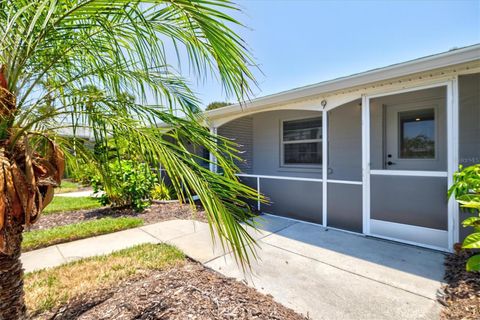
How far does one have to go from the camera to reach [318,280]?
269cm

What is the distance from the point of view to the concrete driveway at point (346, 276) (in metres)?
2.21

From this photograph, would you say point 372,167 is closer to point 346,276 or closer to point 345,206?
point 345,206

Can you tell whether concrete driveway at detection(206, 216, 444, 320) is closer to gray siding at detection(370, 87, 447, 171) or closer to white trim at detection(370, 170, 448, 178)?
white trim at detection(370, 170, 448, 178)

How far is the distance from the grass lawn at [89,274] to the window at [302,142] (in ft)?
14.0

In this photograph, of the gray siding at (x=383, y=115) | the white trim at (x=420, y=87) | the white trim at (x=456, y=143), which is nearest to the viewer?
the white trim at (x=456, y=143)

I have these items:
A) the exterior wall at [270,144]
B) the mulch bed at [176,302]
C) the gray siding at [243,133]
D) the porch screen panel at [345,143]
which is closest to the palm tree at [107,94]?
the mulch bed at [176,302]

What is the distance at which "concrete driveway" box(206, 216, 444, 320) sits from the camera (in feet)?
7.24

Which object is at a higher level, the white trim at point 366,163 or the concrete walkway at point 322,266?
the white trim at point 366,163

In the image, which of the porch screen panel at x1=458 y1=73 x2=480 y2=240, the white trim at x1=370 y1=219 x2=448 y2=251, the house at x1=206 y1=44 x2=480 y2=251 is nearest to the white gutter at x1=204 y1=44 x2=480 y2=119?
the house at x1=206 y1=44 x2=480 y2=251

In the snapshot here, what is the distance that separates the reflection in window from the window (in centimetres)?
185

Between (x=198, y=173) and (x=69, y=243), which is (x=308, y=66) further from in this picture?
(x=69, y=243)

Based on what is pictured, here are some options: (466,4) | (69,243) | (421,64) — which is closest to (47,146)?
(69,243)

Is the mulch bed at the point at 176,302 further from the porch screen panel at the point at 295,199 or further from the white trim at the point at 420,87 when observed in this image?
the white trim at the point at 420,87

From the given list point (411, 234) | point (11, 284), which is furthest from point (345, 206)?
point (11, 284)
